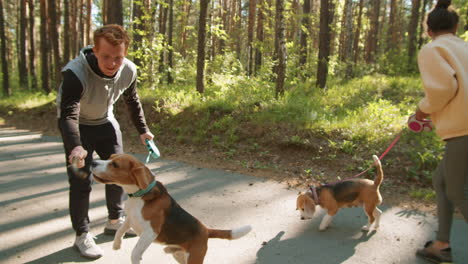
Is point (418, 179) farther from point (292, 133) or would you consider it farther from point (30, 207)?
point (30, 207)

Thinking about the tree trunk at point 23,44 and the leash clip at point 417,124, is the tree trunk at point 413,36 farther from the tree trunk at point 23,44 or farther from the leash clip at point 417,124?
the tree trunk at point 23,44

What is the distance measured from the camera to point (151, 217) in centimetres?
281

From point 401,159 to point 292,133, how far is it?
2.57 metres

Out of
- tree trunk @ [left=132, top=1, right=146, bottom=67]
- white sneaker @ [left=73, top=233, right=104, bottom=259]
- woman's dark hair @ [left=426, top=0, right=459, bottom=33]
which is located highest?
tree trunk @ [left=132, top=1, right=146, bottom=67]

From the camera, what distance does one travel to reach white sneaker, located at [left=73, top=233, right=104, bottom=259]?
11.1 feet

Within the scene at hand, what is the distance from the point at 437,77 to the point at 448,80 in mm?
92

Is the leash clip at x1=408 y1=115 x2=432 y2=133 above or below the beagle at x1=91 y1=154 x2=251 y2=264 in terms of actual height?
above

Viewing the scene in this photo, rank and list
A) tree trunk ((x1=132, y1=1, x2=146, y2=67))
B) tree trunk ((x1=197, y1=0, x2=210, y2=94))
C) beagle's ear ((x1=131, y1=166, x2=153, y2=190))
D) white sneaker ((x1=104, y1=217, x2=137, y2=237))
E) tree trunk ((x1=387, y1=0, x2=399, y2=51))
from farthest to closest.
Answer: tree trunk ((x1=387, y1=0, x2=399, y2=51)) → tree trunk ((x1=132, y1=1, x2=146, y2=67)) → tree trunk ((x1=197, y1=0, x2=210, y2=94)) → white sneaker ((x1=104, y1=217, x2=137, y2=237)) → beagle's ear ((x1=131, y1=166, x2=153, y2=190))

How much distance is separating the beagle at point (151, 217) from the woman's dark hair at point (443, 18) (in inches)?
107

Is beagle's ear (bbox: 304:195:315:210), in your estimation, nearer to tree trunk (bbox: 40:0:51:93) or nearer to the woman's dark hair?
the woman's dark hair

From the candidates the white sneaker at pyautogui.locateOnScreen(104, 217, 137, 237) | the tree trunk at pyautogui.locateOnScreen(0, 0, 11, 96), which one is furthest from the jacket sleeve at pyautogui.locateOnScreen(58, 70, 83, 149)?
the tree trunk at pyautogui.locateOnScreen(0, 0, 11, 96)

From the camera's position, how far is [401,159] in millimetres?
6348

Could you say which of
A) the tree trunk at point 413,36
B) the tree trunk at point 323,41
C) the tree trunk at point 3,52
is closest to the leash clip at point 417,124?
the tree trunk at point 323,41

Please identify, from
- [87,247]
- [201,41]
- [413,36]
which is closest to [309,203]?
[87,247]
